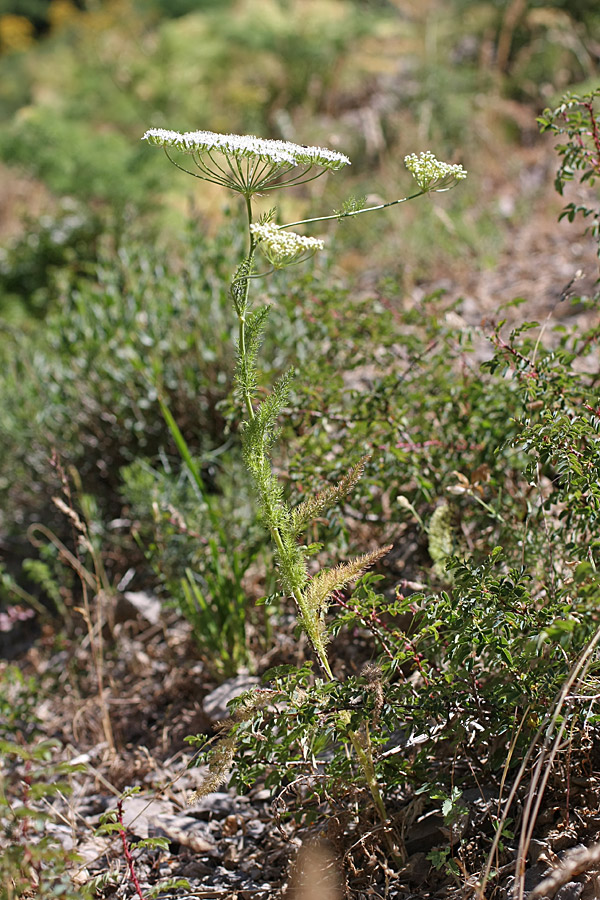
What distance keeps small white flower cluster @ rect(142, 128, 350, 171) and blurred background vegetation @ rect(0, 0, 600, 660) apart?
→ 0.71 m

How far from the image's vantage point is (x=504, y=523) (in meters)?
1.88

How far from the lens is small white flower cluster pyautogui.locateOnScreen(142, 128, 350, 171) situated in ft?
4.12

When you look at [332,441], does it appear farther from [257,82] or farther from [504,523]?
[257,82]

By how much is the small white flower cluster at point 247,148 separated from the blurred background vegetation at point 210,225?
27.9 inches

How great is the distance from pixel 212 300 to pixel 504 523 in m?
1.60

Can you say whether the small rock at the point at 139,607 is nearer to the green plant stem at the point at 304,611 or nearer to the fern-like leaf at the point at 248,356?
the green plant stem at the point at 304,611

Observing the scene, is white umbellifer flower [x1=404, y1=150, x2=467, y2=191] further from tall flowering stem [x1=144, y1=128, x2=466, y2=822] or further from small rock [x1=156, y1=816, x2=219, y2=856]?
small rock [x1=156, y1=816, x2=219, y2=856]

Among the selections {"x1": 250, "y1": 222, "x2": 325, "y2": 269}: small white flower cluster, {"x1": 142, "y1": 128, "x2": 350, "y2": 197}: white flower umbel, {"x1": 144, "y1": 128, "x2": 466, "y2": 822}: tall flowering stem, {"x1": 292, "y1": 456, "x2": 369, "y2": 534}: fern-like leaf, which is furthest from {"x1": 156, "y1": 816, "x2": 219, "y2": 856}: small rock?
{"x1": 142, "y1": 128, "x2": 350, "y2": 197}: white flower umbel

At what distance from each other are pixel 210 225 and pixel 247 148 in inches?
173

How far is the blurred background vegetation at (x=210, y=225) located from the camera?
2.51 m

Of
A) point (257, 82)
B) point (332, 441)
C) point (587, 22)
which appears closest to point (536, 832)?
point (332, 441)

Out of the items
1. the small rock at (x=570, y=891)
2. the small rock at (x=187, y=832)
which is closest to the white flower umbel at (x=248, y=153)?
the small rock at (x=570, y=891)

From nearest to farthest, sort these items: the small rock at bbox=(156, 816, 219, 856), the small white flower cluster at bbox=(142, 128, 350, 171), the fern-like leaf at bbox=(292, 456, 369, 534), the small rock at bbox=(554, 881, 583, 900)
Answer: the small white flower cluster at bbox=(142, 128, 350, 171) → the small rock at bbox=(554, 881, 583, 900) → the fern-like leaf at bbox=(292, 456, 369, 534) → the small rock at bbox=(156, 816, 219, 856)

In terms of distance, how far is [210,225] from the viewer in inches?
216
